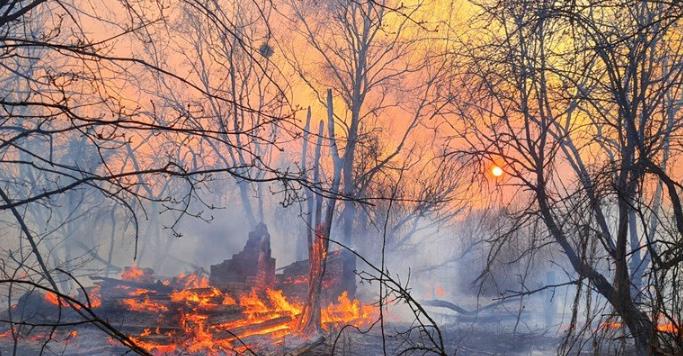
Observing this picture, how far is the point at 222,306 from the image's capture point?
13.2 m

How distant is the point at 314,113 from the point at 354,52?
3041 millimetres

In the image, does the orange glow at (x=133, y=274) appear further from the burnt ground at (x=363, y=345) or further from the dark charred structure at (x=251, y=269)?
the burnt ground at (x=363, y=345)

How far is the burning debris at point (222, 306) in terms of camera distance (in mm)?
11688

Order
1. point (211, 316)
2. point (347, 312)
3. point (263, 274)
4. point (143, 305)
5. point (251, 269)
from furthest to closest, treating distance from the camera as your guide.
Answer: point (347, 312), point (251, 269), point (263, 274), point (143, 305), point (211, 316)

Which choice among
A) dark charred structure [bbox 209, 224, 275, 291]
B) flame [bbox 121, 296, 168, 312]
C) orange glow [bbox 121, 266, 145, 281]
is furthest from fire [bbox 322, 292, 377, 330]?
orange glow [bbox 121, 266, 145, 281]

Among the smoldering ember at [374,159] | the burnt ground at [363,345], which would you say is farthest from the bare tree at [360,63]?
the burnt ground at [363,345]

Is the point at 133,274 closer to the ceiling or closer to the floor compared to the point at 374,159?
closer to the floor

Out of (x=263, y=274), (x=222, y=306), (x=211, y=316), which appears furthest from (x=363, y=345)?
(x=263, y=274)

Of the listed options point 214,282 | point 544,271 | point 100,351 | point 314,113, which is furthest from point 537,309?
point 100,351

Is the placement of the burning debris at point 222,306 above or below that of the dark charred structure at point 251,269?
below

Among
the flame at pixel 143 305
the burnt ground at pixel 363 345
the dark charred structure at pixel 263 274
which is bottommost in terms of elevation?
the burnt ground at pixel 363 345

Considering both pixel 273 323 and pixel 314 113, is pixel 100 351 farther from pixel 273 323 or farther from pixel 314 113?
pixel 314 113

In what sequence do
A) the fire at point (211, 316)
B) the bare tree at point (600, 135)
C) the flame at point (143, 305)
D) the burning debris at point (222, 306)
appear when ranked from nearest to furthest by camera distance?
the bare tree at point (600, 135), the fire at point (211, 316), the burning debris at point (222, 306), the flame at point (143, 305)

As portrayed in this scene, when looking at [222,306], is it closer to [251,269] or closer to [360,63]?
[251,269]
